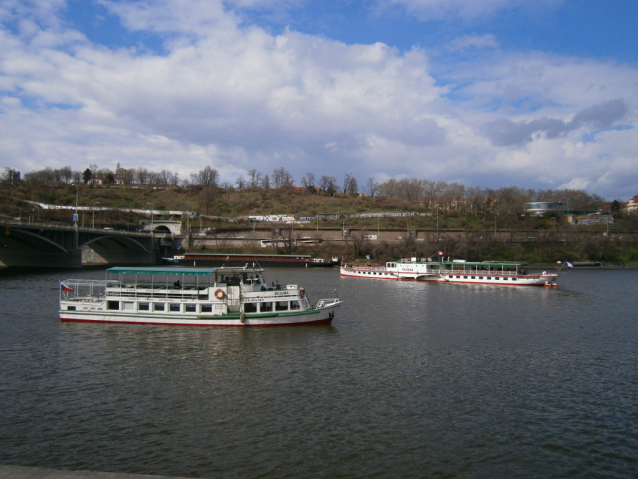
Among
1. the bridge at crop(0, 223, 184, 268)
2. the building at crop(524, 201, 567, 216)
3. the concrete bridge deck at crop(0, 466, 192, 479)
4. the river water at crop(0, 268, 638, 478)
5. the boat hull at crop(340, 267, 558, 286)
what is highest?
the building at crop(524, 201, 567, 216)

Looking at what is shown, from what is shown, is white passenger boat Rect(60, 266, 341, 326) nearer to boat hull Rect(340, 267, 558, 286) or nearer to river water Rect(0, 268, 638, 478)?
river water Rect(0, 268, 638, 478)

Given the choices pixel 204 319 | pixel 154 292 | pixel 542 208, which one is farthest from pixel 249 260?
pixel 542 208

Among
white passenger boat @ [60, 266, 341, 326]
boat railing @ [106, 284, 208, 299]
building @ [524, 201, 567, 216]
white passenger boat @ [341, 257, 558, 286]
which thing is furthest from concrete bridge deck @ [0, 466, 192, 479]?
building @ [524, 201, 567, 216]

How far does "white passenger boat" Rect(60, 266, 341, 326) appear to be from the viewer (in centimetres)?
3450

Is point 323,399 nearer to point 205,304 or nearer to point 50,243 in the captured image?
point 205,304

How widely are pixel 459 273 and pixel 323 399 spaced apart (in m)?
60.8

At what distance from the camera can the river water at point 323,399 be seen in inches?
597

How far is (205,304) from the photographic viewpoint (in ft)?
114

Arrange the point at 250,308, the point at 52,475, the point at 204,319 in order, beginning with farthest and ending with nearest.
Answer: the point at 250,308 < the point at 204,319 < the point at 52,475

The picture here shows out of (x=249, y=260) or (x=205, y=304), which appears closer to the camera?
(x=205, y=304)

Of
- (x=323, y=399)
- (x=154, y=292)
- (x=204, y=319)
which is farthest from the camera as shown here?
(x=154, y=292)

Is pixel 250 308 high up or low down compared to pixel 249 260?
down

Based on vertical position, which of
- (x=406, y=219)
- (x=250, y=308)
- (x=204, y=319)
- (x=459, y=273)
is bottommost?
(x=204, y=319)

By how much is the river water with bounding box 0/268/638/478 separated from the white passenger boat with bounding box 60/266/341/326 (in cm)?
104
